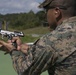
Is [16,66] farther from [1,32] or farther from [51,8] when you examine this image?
[1,32]

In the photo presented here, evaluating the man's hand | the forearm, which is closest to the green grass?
the man's hand

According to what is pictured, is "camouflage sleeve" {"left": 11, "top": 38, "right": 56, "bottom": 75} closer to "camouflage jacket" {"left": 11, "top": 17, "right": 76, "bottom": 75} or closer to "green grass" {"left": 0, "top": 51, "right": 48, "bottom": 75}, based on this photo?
Result: "camouflage jacket" {"left": 11, "top": 17, "right": 76, "bottom": 75}

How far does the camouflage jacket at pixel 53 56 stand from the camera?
2.16m

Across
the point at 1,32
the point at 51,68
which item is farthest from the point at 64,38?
the point at 1,32

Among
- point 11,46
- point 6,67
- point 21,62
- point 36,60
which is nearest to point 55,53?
point 36,60

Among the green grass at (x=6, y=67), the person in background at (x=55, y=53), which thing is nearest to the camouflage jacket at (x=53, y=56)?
the person in background at (x=55, y=53)

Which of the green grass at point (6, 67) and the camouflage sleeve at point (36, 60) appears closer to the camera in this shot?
the camouflage sleeve at point (36, 60)

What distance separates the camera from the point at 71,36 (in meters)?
2.21

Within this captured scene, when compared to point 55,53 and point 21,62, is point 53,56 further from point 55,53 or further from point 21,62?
point 21,62

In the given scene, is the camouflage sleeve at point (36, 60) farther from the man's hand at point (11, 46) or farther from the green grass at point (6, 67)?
Result: the green grass at point (6, 67)

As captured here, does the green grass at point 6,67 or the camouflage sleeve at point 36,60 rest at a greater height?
the camouflage sleeve at point 36,60

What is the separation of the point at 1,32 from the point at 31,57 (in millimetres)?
1695

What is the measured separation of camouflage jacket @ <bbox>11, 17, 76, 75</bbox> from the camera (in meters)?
2.16

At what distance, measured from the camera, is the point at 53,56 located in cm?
216
